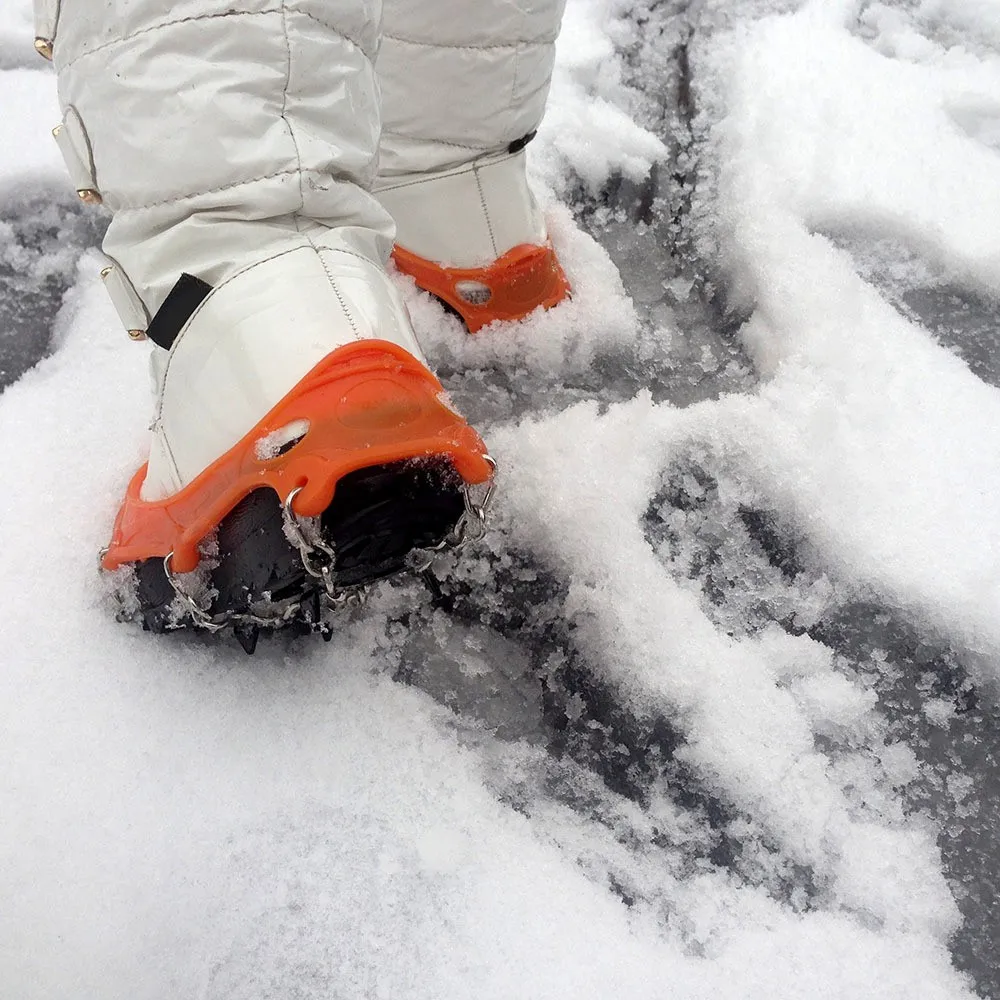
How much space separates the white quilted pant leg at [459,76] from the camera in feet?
2.89

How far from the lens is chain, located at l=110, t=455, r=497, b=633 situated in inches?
23.1

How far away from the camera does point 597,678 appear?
2.81 feet

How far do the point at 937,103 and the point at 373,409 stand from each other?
1.34 meters

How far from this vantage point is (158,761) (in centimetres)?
77

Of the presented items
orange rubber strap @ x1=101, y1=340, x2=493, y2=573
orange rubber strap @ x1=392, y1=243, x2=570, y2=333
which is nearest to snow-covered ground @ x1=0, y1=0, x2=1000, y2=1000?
orange rubber strap @ x1=392, y1=243, x2=570, y2=333

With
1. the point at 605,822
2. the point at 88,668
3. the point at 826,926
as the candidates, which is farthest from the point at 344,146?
the point at 826,926

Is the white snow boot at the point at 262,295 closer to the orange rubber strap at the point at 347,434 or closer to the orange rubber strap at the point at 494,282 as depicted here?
the orange rubber strap at the point at 347,434

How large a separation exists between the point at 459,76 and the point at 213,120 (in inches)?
15.3

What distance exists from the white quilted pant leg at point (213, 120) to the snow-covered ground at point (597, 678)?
1.19ft

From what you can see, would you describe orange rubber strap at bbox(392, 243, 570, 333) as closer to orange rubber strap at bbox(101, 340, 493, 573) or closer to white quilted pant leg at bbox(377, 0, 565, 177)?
white quilted pant leg at bbox(377, 0, 565, 177)

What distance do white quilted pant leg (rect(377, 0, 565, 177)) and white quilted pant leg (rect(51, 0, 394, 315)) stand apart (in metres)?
0.23

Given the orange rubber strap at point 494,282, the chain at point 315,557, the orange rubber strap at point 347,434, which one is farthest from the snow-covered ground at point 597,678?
the orange rubber strap at point 347,434

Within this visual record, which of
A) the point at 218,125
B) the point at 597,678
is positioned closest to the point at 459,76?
the point at 218,125

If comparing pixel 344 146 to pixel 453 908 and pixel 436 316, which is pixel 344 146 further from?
pixel 453 908
